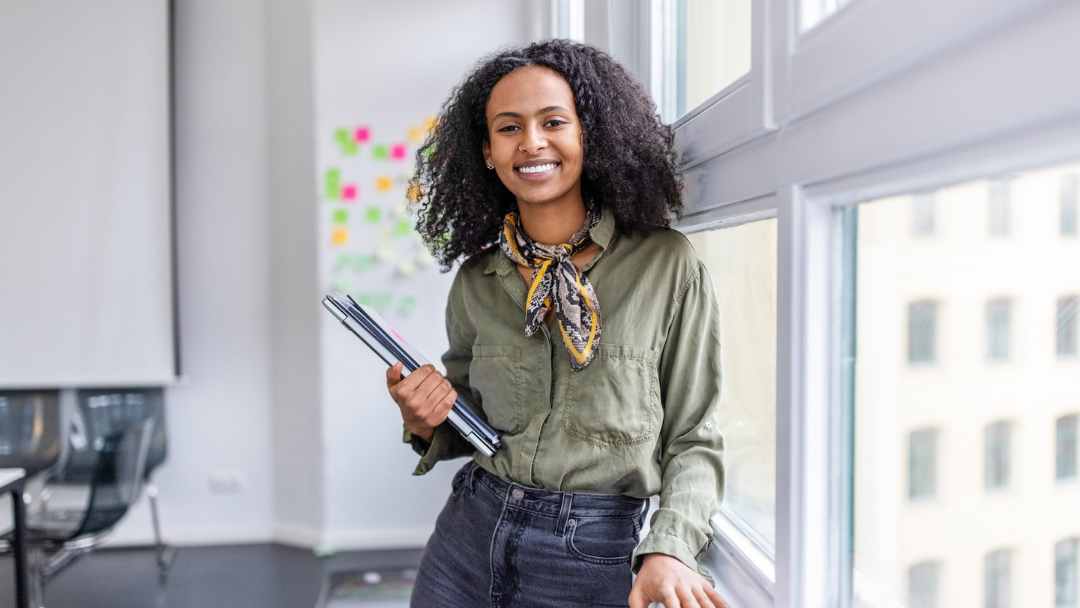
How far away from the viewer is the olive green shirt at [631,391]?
1.05m

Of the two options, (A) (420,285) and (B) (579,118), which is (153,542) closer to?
(A) (420,285)

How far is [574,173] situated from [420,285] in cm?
283

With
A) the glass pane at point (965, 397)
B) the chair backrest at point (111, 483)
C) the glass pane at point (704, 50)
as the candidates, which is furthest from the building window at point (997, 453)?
the chair backrest at point (111, 483)

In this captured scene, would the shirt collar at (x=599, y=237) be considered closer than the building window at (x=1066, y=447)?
No

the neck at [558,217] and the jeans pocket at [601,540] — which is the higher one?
the neck at [558,217]

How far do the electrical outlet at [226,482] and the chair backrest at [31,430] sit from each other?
638 millimetres

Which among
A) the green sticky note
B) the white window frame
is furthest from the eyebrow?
the green sticky note

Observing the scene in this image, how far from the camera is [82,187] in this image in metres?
3.83

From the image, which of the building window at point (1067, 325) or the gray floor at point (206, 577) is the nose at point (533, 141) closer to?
the building window at point (1067, 325)

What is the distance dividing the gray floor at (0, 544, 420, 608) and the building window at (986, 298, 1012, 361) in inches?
119

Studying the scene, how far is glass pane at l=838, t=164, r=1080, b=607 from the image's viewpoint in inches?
23.8

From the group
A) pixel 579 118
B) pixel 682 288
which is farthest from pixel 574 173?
pixel 682 288

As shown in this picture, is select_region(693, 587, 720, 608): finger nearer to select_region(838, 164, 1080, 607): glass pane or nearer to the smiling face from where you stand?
select_region(838, 164, 1080, 607): glass pane

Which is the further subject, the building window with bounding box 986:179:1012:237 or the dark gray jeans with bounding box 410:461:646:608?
the dark gray jeans with bounding box 410:461:646:608
